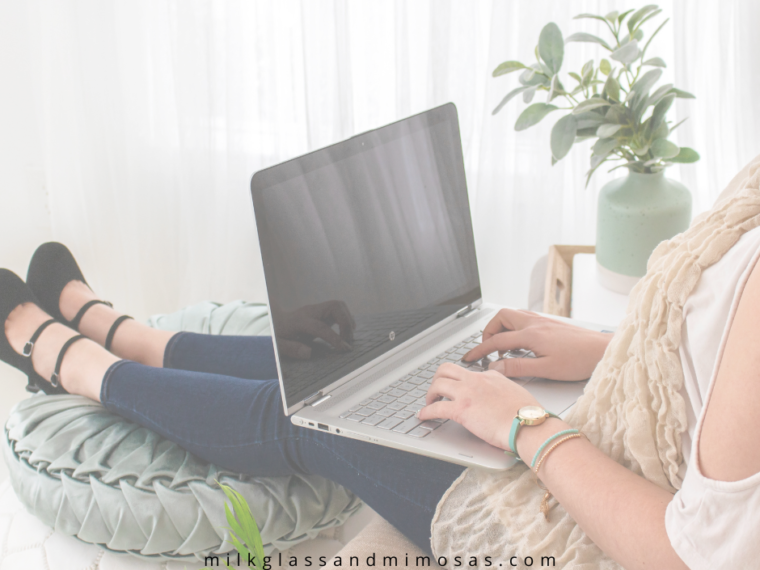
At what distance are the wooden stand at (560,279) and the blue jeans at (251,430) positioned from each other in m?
0.52

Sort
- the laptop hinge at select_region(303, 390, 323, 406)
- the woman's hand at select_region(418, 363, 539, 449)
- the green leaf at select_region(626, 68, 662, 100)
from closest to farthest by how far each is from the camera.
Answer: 1. the woman's hand at select_region(418, 363, 539, 449)
2. the laptop hinge at select_region(303, 390, 323, 406)
3. the green leaf at select_region(626, 68, 662, 100)

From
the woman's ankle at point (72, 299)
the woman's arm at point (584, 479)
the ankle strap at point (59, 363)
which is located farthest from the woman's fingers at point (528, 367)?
the woman's ankle at point (72, 299)

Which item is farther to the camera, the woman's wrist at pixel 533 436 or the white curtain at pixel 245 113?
the white curtain at pixel 245 113

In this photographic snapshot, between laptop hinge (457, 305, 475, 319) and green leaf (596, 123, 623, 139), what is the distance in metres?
0.34

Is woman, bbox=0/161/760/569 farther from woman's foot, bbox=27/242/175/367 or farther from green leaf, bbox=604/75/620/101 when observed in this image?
green leaf, bbox=604/75/620/101

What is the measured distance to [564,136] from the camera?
110cm

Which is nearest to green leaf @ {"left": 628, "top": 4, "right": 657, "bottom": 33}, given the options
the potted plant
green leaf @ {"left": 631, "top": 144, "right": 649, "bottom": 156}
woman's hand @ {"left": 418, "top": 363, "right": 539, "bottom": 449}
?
the potted plant

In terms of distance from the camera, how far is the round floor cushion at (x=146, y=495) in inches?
37.2

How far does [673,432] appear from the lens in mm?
575

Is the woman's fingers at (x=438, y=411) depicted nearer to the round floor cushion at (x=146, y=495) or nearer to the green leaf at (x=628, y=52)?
the round floor cushion at (x=146, y=495)

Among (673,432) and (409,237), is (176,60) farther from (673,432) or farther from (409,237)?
(673,432)

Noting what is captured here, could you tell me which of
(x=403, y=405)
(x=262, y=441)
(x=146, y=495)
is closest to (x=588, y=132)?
(x=403, y=405)

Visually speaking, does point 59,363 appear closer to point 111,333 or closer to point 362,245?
point 111,333

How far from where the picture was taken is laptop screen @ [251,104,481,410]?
745mm
